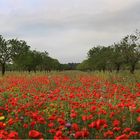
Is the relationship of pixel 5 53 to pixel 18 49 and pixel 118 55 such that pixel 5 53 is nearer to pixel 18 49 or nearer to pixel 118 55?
pixel 18 49

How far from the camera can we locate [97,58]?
213ft

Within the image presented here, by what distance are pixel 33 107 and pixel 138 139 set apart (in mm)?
3685

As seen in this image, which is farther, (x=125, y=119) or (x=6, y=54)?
(x=6, y=54)

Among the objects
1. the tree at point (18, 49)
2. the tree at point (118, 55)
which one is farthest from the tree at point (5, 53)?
the tree at point (118, 55)

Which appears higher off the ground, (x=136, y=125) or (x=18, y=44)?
(x=18, y=44)

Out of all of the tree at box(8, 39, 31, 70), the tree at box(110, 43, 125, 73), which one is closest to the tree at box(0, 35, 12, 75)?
the tree at box(8, 39, 31, 70)

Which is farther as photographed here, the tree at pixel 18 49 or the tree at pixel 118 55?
the tree at pixel 18 49

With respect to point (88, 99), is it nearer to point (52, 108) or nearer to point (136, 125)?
point (52, 108)

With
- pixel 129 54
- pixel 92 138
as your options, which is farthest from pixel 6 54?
pixel 92 138

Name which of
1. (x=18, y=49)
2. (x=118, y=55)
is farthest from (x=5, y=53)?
(x=118, y=55)

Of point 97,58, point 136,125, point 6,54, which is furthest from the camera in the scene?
point 97,58

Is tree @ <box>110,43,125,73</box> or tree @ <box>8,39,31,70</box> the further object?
tree @ <box>8,39,31,70</box>

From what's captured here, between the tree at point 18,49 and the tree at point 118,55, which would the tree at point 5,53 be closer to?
the tree at point 18,49

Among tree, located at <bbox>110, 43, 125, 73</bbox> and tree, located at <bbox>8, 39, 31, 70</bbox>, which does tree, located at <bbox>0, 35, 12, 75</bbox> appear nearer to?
tree, located at <bbox>8, 39, 31, 70</bbox>
